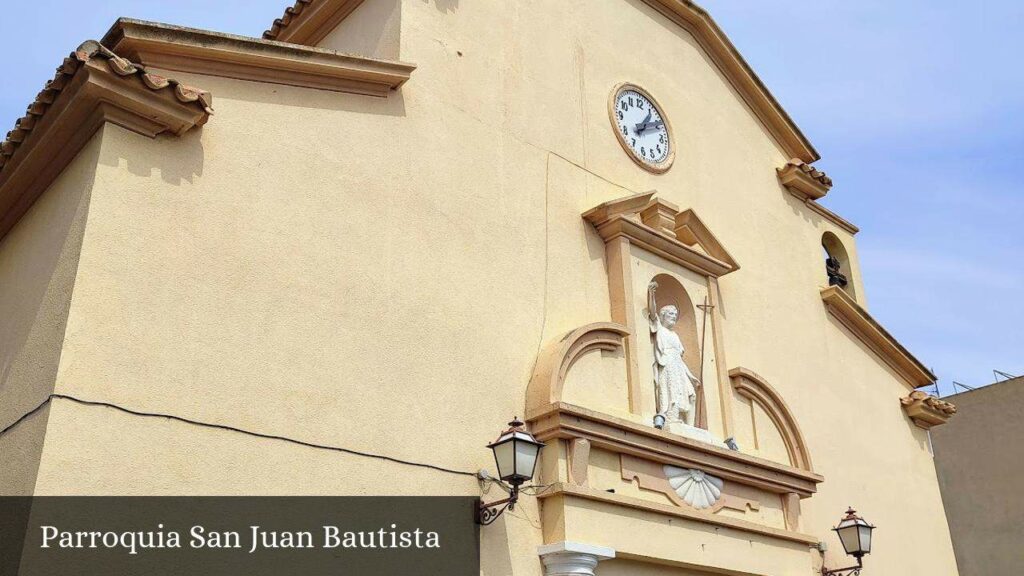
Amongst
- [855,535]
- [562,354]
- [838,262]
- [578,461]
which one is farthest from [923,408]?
[578,461]

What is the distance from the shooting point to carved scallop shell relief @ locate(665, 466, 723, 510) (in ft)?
27.5

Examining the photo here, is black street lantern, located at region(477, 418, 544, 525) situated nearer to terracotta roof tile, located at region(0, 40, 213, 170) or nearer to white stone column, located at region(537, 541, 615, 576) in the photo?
white stone column, located at region(537, 541, 615, 576)

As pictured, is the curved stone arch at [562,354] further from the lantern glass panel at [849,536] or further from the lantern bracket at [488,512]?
the lantern glass panel at [849,536]

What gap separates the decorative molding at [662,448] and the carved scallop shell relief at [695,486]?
55mm

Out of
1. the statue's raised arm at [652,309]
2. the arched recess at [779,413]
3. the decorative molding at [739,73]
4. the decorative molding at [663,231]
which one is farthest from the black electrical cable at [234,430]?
the decorative molding at [739,73]

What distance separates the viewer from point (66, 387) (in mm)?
5723

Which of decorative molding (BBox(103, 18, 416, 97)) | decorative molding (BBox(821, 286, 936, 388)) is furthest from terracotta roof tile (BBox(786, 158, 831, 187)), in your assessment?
decorative molding (BBox(103, 18, 416, 97))

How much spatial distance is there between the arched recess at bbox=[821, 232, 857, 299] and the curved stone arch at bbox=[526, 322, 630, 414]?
183 inches

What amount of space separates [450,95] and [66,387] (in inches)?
153

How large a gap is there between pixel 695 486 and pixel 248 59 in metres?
4.70

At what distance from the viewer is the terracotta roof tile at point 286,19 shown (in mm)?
9375

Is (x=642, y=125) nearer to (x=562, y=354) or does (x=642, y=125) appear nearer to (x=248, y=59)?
(x=562, y=354)

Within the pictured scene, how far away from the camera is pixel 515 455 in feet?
22.4

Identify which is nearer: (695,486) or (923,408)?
(695,486)
